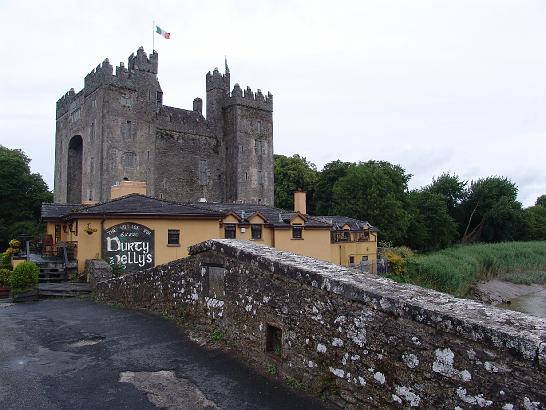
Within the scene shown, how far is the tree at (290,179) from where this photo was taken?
65.6 metres

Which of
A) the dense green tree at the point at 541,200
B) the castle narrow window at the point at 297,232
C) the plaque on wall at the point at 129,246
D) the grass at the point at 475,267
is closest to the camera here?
the plaque on wall at the point at 129,246

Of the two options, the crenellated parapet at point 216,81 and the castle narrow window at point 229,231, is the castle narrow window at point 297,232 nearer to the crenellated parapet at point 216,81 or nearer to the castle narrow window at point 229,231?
the castle narrow window at point 229,231

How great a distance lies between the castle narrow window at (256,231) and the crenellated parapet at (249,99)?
3198 centimetres

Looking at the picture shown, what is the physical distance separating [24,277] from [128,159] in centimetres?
3580

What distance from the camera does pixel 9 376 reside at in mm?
6270

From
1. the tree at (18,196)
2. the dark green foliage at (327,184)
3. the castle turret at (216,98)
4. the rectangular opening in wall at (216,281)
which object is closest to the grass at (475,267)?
the dark green foliage at (327,184)

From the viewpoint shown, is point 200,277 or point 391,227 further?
point 391,227

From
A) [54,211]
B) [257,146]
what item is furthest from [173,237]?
[257,146]

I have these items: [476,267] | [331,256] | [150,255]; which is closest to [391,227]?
[476,267]

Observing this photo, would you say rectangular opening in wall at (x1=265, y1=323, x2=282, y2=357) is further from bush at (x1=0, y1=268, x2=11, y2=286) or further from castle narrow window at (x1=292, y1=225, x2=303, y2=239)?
castle narrow window at (x1=292, y1=225, x2=303, y2=239)

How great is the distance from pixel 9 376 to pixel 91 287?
32.5ft

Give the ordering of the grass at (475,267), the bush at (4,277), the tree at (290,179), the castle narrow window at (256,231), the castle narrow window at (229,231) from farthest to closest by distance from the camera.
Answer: the tree at (290,179) < the grass at (475,267) < the castle narrow window at (256,231) < the castle narrow window at (229,231) < the bush at (4,277)

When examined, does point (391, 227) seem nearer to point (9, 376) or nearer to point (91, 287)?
point (91, 287)

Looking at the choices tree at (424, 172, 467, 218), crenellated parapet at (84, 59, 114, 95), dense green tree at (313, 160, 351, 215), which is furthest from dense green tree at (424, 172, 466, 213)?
crenellated parapet at (84, 59, 114, 95)
